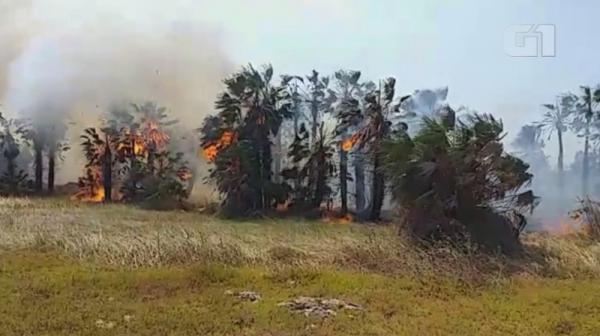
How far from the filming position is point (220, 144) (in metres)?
26.8

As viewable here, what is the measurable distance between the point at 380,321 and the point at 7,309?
172 inches

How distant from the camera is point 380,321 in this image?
24.2ft

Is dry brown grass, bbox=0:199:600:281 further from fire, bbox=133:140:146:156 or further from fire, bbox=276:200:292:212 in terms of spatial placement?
fire, bbox=133:140:146:156

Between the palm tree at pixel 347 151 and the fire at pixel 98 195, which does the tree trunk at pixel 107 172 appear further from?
the palm tree at pixel 347 151

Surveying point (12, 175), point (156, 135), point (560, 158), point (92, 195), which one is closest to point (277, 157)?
point (156, 135)

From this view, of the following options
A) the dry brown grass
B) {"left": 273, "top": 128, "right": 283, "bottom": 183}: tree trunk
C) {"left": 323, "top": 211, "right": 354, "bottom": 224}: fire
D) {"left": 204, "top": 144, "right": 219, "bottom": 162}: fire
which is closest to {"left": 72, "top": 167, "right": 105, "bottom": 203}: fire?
{"left": 204, "top": 144, "right": 219, "bottom": 162}: fire

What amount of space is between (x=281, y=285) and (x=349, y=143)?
17596mm

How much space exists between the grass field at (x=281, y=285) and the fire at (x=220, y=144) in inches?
499

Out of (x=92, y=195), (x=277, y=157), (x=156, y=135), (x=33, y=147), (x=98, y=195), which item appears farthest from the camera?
(x=33, y=147)

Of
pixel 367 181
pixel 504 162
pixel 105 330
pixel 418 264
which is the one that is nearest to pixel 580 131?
pixel 367 181

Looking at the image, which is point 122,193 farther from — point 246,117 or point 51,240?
point 51,240

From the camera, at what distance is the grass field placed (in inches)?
282

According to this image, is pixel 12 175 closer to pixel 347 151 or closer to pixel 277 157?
pixel 277 157

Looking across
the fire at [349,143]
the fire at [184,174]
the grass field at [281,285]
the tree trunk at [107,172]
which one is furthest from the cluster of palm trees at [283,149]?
the grass field at [281,285]
